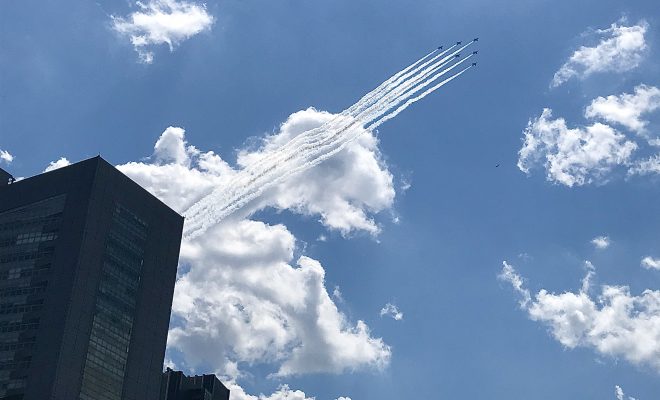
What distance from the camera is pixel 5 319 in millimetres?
199000

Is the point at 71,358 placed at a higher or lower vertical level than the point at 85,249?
lower

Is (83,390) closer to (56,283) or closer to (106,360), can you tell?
(106,360)

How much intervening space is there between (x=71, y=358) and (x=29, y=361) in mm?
10194

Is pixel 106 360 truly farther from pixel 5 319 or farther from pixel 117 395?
pixel 5 319

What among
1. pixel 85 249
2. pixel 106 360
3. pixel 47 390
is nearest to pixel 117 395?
pixel 106 360

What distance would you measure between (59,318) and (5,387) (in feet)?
64.5

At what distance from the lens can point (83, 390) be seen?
189 meters

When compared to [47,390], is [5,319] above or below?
above

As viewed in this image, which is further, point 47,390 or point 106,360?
point 106,360

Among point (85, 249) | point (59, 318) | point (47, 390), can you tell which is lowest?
point (47, 390)

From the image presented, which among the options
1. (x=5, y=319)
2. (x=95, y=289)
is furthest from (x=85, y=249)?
(x=5, y=319)

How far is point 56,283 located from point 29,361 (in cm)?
1928

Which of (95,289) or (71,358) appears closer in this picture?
(71,358)

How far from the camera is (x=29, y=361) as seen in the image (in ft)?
619
